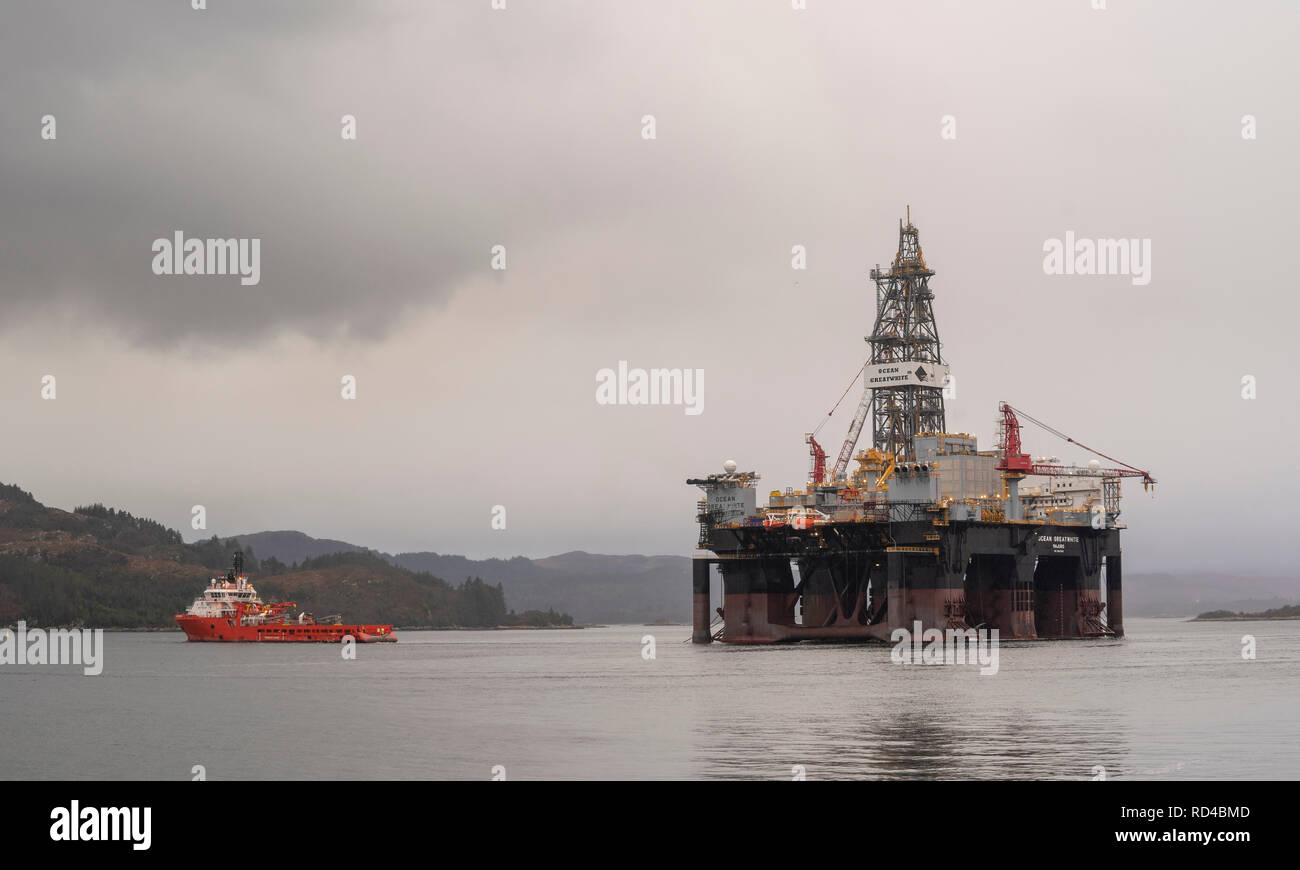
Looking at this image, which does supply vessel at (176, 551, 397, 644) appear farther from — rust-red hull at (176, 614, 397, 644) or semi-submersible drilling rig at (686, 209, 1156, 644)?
semi-submersible drilling rig at (686, 209, 1156, 644)

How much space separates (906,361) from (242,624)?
8251cm

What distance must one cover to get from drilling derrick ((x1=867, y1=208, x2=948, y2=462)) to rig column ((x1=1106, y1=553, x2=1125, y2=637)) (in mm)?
20270

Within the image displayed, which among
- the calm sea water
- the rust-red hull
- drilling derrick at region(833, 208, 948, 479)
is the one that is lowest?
the rust-red hull

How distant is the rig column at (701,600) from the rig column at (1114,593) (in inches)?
1381

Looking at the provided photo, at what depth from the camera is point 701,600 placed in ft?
434

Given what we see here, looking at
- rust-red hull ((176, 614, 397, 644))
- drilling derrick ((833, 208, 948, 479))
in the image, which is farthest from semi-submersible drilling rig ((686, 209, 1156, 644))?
rust-red hull ((176, 614, 397, 644))

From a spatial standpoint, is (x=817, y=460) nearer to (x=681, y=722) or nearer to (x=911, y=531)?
(x=911, y=531)

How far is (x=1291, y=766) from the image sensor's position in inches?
1690

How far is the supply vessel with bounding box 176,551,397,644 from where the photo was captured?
548 ft

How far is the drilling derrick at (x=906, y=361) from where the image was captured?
126750mm

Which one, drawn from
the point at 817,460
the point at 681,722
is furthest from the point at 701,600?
the point at 681,722
